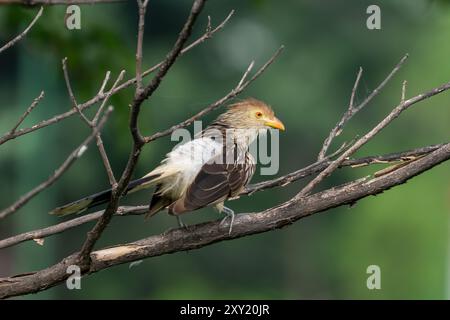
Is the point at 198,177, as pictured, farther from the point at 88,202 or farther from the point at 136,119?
the point at 136,119

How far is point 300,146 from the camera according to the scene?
21234 millimetres

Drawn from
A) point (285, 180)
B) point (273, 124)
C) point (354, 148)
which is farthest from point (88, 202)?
point (273, 124)

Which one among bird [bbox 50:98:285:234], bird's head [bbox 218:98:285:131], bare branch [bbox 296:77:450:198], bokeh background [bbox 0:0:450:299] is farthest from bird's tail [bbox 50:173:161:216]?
bokeh background [bbox 0:0:450:299]

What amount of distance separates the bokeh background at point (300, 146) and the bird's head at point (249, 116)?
11.1 m

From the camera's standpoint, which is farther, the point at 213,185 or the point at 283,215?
the point at 213,185

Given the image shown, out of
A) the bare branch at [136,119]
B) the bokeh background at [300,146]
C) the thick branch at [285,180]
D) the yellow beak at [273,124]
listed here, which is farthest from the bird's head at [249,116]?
the bokeh background at [300,146]

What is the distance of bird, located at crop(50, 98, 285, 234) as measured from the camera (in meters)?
4.59

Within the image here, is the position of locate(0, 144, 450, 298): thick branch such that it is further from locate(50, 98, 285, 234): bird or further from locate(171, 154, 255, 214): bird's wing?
locate(171, 154, 255, 214): bird's wing

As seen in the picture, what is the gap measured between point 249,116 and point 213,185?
3.83 feet

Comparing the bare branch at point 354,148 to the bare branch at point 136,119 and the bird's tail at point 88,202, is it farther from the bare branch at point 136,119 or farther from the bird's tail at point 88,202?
the bare branch at point 136,119

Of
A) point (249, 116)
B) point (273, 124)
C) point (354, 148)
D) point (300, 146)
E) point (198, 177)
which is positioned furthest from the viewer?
point (300, 146)

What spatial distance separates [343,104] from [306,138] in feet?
4.16

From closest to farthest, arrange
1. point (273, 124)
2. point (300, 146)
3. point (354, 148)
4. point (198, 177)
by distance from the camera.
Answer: point (354, 148) < point (198, 177) < point (273, 124) < point (300, 146)

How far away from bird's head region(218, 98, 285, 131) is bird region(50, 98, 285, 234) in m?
0.16
